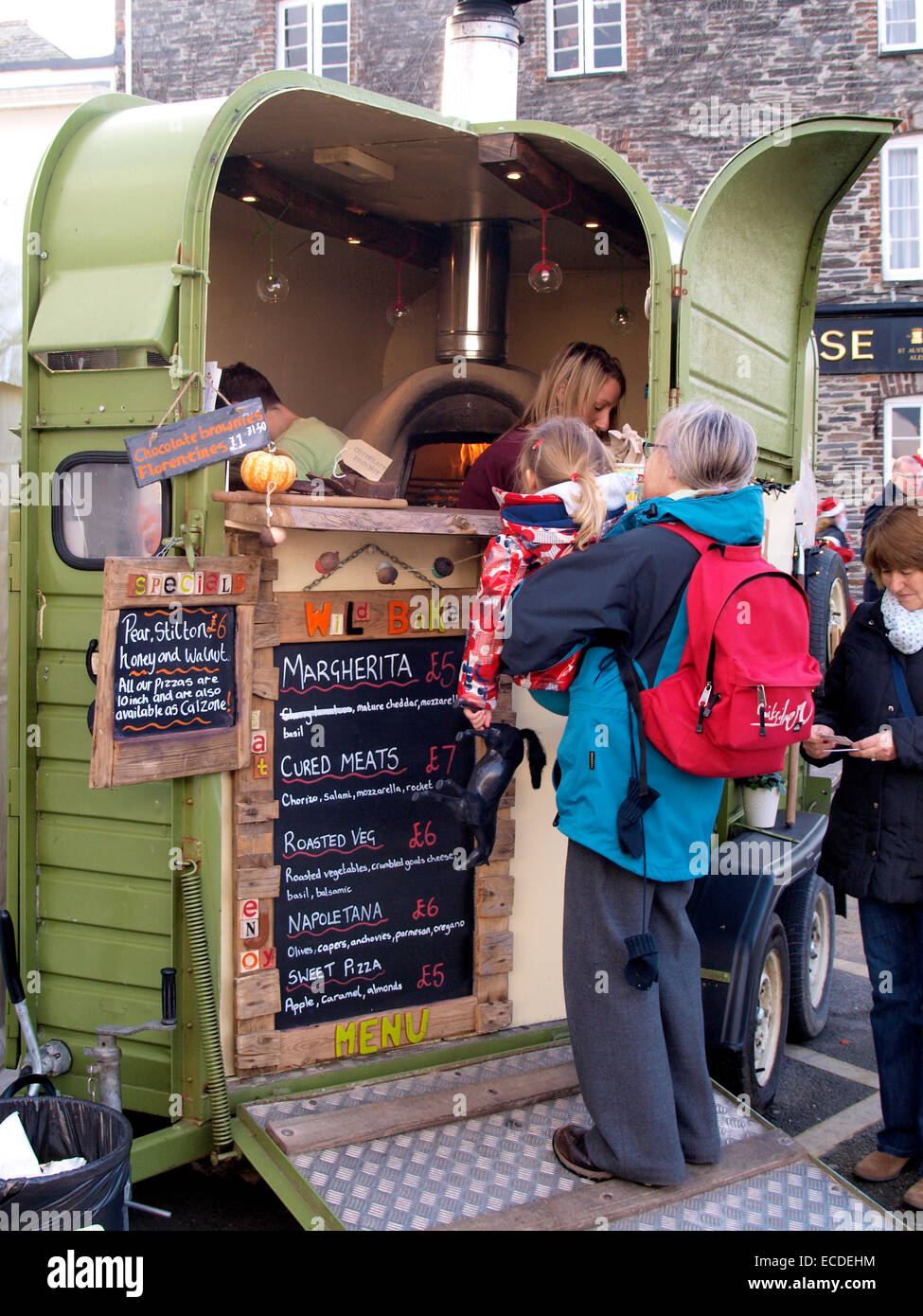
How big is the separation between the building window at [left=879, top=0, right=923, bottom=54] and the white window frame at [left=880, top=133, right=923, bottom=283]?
1.11 meters

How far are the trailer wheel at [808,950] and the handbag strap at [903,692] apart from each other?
1165 mm

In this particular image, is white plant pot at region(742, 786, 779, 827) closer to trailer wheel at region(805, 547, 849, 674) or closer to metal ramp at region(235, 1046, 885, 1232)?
trailer wheel at region(805, 547, 849, 674)

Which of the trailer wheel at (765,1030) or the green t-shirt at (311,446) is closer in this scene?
the trailer wheel at (765,1030)

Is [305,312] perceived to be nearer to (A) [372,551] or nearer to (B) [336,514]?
(A) [372,551]

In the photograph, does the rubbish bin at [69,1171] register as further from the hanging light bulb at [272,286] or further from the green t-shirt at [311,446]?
the hanging light bulb at [272,286]

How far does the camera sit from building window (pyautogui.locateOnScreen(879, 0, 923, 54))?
15.8 metres

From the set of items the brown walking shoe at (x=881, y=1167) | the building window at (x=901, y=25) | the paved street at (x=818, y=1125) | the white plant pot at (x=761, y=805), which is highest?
the building window at (x=901, y=25)

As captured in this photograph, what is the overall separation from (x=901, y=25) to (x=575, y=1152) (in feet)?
55.4

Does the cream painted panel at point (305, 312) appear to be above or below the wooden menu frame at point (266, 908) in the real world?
above

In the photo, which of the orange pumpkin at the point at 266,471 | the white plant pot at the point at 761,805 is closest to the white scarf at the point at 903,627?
the white plant pot at the point at 761,805

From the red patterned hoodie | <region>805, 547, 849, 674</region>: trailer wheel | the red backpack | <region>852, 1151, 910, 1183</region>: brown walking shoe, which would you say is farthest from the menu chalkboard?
Answer: <region>805, 547, 849, 674</region>: trailer wheel

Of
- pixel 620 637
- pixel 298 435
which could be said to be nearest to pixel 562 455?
pixel 620 637

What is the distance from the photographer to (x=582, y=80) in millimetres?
16219

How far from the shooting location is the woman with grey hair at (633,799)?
9.79 feet
